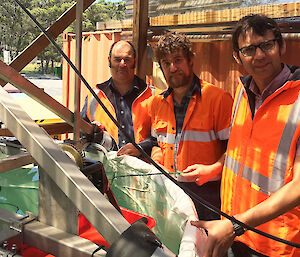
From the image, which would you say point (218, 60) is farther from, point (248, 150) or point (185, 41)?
point (248, 150)

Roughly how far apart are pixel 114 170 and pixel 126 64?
51.4 inches

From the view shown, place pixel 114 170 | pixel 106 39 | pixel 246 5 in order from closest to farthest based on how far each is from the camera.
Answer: pixel 114 170 → pixel 246 5 → pixel 106 39

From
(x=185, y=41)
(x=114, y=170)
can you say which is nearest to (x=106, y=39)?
(x=185, y=41)

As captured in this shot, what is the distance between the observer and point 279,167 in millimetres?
1524

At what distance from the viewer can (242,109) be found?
1.79 meters

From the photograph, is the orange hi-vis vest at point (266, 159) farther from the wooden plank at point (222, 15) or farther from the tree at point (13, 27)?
the tree at point (13, 27)

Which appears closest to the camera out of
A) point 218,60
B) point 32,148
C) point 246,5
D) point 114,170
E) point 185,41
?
point 32,148

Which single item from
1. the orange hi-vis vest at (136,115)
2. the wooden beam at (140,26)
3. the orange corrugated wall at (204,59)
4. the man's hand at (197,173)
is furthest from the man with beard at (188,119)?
the wooden beam at (140,26)

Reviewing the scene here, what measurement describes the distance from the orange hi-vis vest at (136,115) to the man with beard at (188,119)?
0.42m

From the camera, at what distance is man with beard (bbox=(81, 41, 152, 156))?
2.95 metres

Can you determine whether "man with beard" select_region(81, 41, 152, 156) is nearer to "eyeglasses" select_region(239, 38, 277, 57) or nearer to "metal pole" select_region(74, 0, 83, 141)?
"metal pole" select_region(74, 0, 83, 141)

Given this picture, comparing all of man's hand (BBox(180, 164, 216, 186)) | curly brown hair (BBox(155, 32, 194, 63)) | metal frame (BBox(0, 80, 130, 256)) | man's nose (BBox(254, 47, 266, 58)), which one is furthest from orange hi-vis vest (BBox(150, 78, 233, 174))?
metal frame (BBox(0, 80, 130, 256))

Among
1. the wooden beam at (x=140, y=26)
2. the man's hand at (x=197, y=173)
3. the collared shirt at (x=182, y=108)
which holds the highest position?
the wooden beam at (x=140, y=26)

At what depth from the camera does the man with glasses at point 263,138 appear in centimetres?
151
